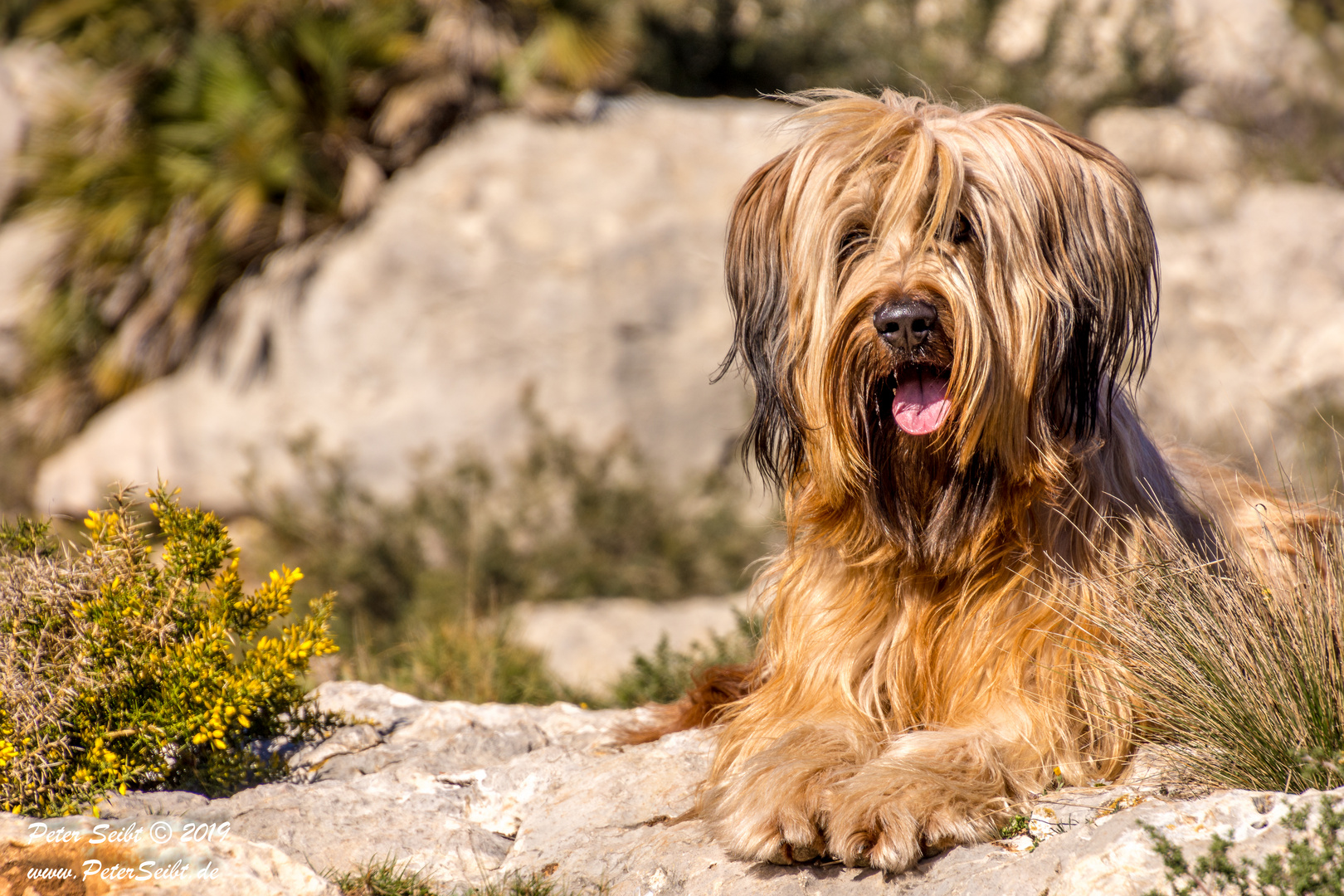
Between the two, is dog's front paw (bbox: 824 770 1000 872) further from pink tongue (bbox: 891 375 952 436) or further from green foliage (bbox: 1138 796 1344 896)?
pink tongue (bbox: 891 375 952 436)

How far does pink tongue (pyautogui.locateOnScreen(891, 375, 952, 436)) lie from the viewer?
3.40 meters

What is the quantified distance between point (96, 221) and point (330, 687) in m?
8.69

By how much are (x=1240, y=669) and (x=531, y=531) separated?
7.50m

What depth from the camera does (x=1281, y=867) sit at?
263cm

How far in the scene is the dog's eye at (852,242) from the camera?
3600 millimetres

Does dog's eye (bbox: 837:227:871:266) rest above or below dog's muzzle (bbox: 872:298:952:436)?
above

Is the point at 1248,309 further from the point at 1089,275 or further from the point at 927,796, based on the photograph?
the point at 927,796

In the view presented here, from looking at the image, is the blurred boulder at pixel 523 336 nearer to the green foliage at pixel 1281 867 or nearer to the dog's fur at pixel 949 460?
the dog's fur at pixel 949 460

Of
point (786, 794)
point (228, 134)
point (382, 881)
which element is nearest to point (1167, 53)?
point (228, 134)

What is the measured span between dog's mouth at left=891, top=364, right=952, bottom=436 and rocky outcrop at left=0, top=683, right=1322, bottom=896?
3.40 feet

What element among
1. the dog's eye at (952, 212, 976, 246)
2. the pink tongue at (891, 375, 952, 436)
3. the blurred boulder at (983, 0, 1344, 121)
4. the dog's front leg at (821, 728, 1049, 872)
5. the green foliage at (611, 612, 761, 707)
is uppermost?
the blurred boulder at (983, 0, 1344, 121)

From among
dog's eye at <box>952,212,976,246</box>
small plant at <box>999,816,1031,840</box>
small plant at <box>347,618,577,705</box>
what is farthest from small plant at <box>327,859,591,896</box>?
small plant at <box>347,618,577,705</box>

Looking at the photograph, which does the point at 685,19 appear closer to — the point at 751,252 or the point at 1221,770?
the point at 751,252

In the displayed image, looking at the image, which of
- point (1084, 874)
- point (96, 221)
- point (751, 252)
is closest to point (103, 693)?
point (751, 252)
